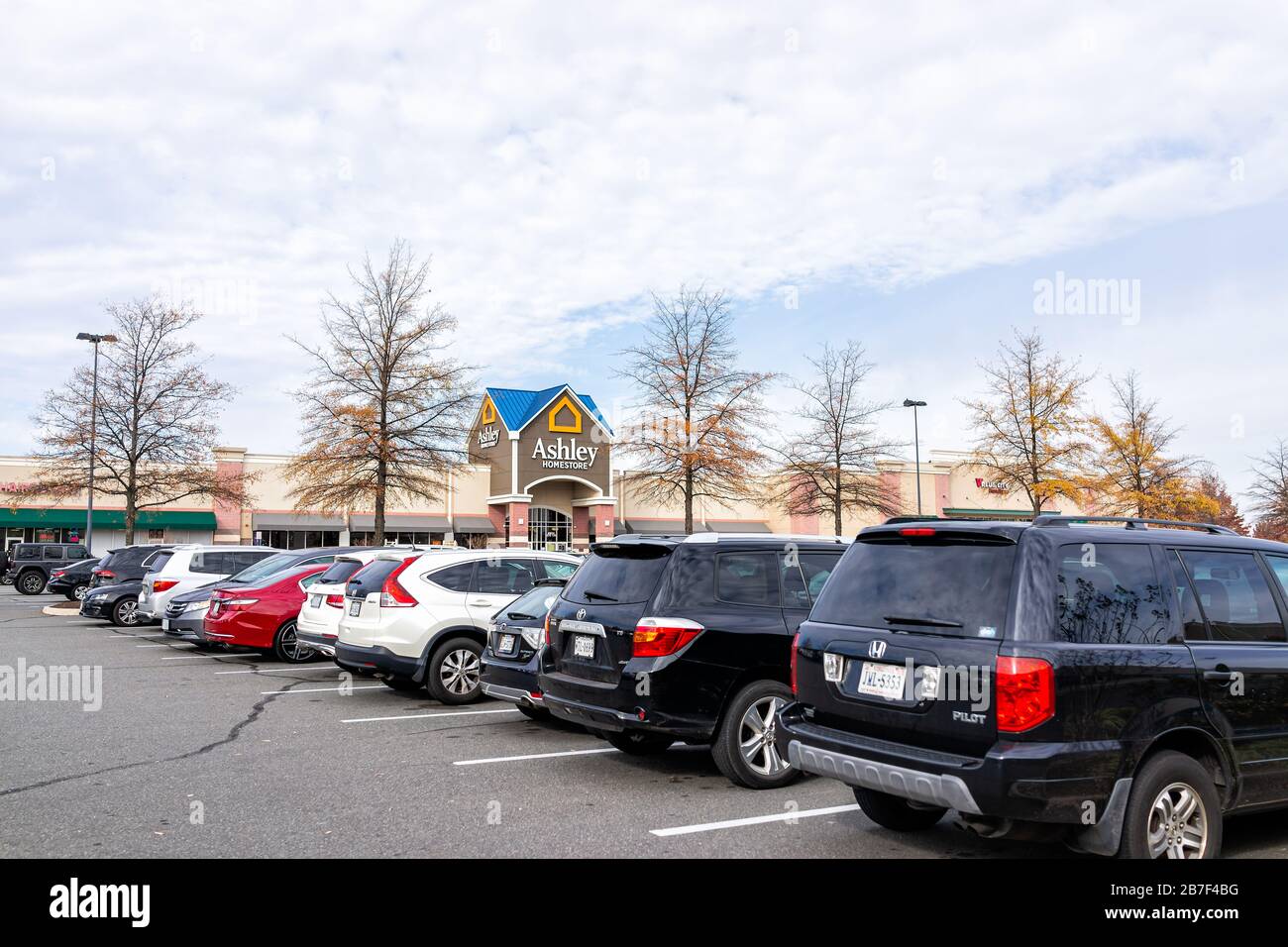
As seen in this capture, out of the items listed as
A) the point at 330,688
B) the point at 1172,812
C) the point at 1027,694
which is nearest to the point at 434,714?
the point at 330,688

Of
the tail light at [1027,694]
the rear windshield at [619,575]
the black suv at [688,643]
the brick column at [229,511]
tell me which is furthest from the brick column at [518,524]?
the tail light at [1027,694]

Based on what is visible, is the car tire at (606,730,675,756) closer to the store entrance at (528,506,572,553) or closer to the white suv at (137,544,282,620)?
the white suv at (137,544,282,620)

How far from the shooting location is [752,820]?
20.4ft

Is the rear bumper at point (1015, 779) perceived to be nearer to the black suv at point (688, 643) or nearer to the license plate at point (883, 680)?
the license plate at point (883, 680)

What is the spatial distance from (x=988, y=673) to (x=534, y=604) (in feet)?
17.4

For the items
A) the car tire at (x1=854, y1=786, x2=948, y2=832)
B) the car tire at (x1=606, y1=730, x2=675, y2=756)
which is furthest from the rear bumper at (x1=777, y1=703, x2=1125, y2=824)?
the car tire at (x1=606, y1=730, x2=675, y2=756)

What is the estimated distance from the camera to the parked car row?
4.56 meters

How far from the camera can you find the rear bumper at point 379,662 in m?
10.5

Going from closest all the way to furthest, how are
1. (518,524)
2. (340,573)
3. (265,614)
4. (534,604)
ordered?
1. (534,604)
2. (340,573)
3. (265,614)
4. (518,524)

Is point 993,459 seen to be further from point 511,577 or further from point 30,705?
point 30,705

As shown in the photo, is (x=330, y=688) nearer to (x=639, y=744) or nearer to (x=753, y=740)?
(x=639, y=744)

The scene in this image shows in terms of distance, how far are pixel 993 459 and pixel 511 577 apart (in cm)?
2507
